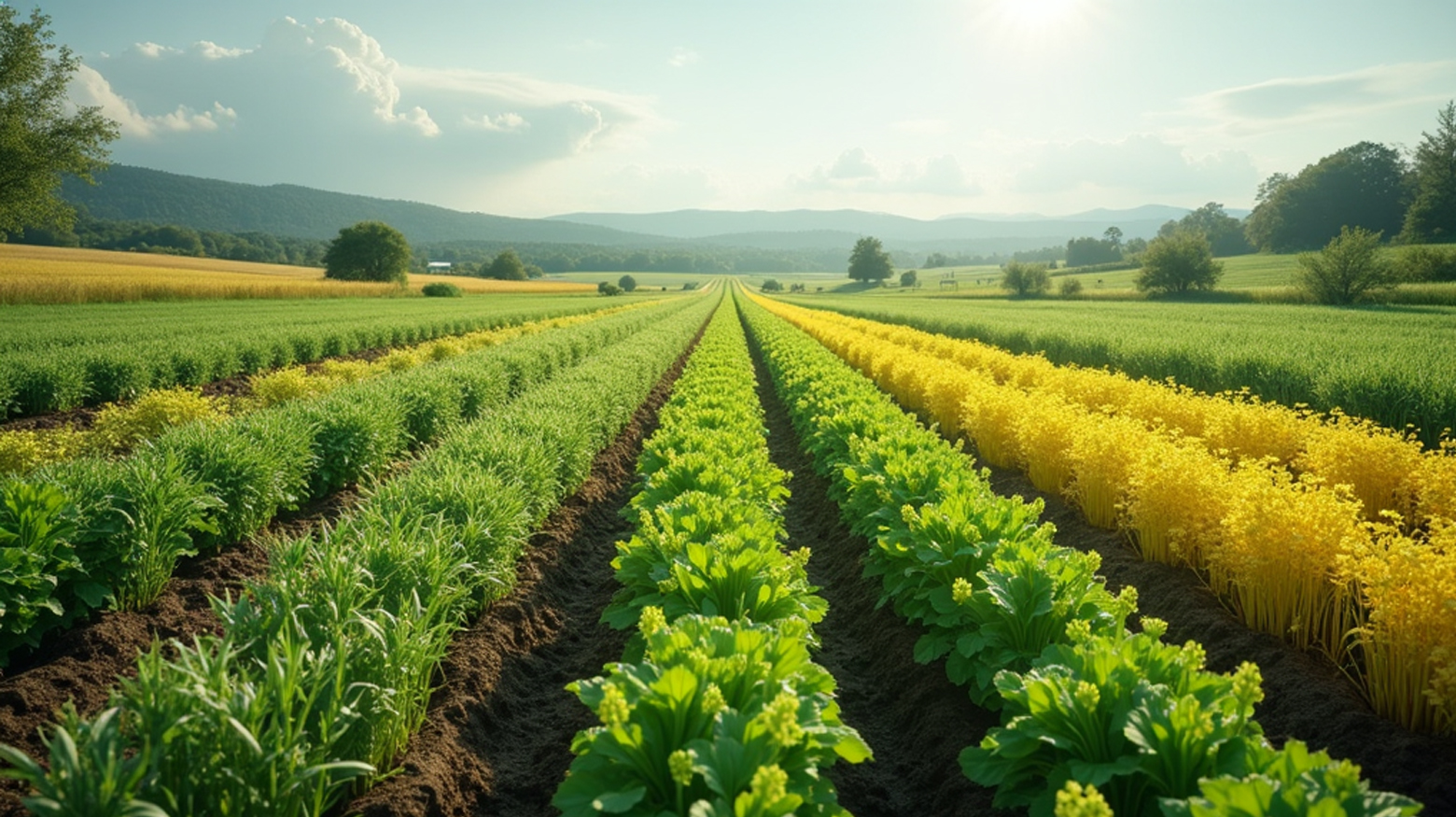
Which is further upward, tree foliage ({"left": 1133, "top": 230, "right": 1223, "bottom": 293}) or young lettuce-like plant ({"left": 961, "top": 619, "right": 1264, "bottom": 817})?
tree foliage ({"left": 1133, "top": 230, "right": 1223, "bottom": 293})

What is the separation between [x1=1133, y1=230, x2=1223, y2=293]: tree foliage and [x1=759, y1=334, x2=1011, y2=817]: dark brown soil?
6015cm

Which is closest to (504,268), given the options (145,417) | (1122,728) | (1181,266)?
(1181,266)

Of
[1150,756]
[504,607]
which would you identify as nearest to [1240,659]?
[1150,756]

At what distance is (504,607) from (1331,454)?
7.46 meters

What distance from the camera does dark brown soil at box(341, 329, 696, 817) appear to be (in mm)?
3734

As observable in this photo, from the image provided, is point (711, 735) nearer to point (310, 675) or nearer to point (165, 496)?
point (310, 675)

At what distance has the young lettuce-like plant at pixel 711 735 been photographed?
8.22ft

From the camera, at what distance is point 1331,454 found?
6.39m

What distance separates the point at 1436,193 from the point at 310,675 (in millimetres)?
86616

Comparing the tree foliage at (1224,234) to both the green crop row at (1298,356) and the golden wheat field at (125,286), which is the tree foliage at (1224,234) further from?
the golden wheat field at (125,286)

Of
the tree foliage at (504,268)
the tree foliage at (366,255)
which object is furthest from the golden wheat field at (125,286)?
the tree foliage at (504,268)

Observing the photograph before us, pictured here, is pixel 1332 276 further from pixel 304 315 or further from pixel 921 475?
pixel 304 315

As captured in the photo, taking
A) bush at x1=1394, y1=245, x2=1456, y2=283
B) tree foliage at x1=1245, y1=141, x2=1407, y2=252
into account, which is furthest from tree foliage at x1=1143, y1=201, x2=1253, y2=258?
bush at x1=1394, y1=245, x2=1456, y2=283

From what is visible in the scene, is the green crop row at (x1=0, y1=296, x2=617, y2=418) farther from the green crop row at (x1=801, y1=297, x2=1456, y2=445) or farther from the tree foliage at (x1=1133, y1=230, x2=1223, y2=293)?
the tree foliage at (x1=1133, y1=230, x2=1223, y2=293)
